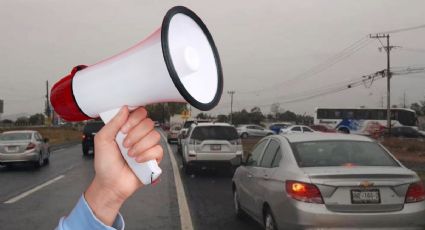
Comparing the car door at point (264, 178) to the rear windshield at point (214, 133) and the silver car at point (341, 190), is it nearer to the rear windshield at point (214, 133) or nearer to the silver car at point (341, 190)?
the silver car at point (341, 190)

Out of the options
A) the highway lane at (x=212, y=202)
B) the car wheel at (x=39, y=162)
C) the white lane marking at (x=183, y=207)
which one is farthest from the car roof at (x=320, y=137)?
the car wheel at (x=39, y=162)

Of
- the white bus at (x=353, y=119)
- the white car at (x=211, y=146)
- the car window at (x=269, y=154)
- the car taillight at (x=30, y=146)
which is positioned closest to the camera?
the car window at (x=269, y=154)

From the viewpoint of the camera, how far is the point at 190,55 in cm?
155

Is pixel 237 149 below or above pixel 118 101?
below

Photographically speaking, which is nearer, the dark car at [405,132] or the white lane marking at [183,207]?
the white lane marking at [183,207]

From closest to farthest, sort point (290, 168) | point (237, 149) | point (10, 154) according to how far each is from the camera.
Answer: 1. point (290, 168)
2. point (237, 149)
3. point (10, 154)

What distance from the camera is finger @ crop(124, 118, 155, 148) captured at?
63.3 inches

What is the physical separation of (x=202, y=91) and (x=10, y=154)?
19.1 meters

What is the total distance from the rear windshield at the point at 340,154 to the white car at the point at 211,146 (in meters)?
9.99

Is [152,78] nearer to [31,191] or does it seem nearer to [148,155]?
[148,155]

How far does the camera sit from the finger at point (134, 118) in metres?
1.61

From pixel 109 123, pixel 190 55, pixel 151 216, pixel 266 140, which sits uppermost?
pixel 190 55

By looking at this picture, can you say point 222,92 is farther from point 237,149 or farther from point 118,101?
point 237,149

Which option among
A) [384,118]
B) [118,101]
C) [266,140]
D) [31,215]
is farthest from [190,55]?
[384,118]
